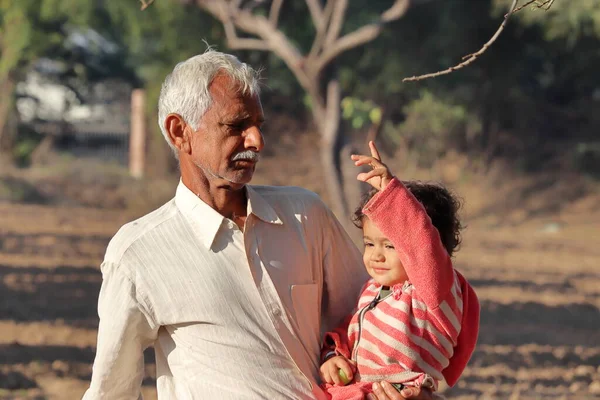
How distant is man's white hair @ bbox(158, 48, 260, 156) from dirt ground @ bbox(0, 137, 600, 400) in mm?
4641

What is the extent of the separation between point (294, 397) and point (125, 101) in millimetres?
22503

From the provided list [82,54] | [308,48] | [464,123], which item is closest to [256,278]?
[308,48]

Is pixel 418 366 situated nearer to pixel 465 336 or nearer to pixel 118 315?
pixel 465 336

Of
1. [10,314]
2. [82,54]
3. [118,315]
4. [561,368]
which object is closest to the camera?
[118,315]

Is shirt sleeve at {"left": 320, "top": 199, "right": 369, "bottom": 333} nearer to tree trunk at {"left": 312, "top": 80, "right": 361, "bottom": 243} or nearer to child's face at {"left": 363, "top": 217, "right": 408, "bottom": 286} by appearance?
child's face at {"left": 363, "top": 217, "right": 408, "bottom": 286}

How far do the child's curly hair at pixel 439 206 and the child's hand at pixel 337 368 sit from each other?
0.41 m

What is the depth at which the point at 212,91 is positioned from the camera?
2.74m

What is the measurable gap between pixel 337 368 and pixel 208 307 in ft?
1.30

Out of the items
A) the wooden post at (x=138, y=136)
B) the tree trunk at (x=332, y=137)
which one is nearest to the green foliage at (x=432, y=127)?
the wooden post at (x=138, y=136)

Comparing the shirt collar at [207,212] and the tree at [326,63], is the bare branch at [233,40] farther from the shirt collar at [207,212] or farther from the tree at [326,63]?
the shirt collar at [207,212]

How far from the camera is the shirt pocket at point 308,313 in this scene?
2.79 m

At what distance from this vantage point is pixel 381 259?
9.00ft

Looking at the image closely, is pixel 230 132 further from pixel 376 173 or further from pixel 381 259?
pixel 381 259

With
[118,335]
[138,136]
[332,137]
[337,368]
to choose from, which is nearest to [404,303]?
[337,368]
